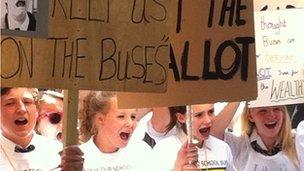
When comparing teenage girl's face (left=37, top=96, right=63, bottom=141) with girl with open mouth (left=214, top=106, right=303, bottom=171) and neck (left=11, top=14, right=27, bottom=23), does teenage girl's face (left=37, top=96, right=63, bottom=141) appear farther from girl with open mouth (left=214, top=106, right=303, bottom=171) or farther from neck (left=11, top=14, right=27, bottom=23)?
neck (left=11, top=14, right=27, bottom=23)

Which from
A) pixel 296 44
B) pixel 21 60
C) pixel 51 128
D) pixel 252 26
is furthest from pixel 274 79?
pixel 21 60

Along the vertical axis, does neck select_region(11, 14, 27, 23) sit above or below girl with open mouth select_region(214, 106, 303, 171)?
above

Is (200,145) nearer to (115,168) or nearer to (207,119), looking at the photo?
(207,119)

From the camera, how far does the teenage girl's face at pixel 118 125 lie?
273cm

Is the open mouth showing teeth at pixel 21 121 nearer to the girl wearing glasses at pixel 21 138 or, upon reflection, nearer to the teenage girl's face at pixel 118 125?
the girl wearing glasses at pixel 21 138

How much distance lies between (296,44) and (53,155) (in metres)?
1.20

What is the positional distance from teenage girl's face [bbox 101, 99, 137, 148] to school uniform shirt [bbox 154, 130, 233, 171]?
0.50 feet

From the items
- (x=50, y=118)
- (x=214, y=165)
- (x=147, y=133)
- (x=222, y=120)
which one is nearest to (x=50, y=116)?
(x=50, y=118)

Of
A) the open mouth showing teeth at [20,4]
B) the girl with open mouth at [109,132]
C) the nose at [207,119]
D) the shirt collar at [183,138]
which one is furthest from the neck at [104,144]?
the open mouth showing teeth at [20,4]


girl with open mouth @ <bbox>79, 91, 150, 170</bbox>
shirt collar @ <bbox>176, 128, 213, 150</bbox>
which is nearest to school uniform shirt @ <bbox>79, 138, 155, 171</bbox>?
girl with open mouth @ <bbox>79, 91, 150, 170</bbox>

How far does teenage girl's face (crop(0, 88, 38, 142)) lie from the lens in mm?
2422

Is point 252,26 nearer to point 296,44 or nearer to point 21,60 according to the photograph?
point 21,60

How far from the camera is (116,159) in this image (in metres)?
2.68

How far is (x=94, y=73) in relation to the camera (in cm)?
129
